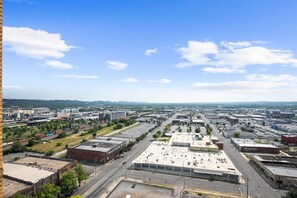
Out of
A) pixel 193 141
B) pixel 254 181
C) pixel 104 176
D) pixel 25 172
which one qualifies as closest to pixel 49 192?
pixel 25 172

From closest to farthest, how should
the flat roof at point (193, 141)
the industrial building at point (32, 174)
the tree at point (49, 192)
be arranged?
the tree at point (49, 192) < the industrial building at point (32, 174) < the flat roof at point (193, 141)

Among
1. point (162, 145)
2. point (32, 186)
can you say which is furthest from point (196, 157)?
point (32, 186)

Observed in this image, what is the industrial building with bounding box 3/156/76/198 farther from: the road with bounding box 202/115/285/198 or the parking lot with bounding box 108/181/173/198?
the road with bounding box 202/115/285/198

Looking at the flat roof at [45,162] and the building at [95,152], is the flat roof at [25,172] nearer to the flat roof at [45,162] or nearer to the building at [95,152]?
the flat roof at [45,162]

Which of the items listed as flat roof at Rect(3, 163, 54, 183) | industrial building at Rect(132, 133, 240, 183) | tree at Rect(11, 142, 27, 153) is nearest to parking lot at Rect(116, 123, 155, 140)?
industrial building at Rect(132, 133, 240, 183)

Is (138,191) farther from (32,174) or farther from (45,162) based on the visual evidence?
(45,162)

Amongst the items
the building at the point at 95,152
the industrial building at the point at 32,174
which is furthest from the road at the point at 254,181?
the industrial building at the point at 32,174
